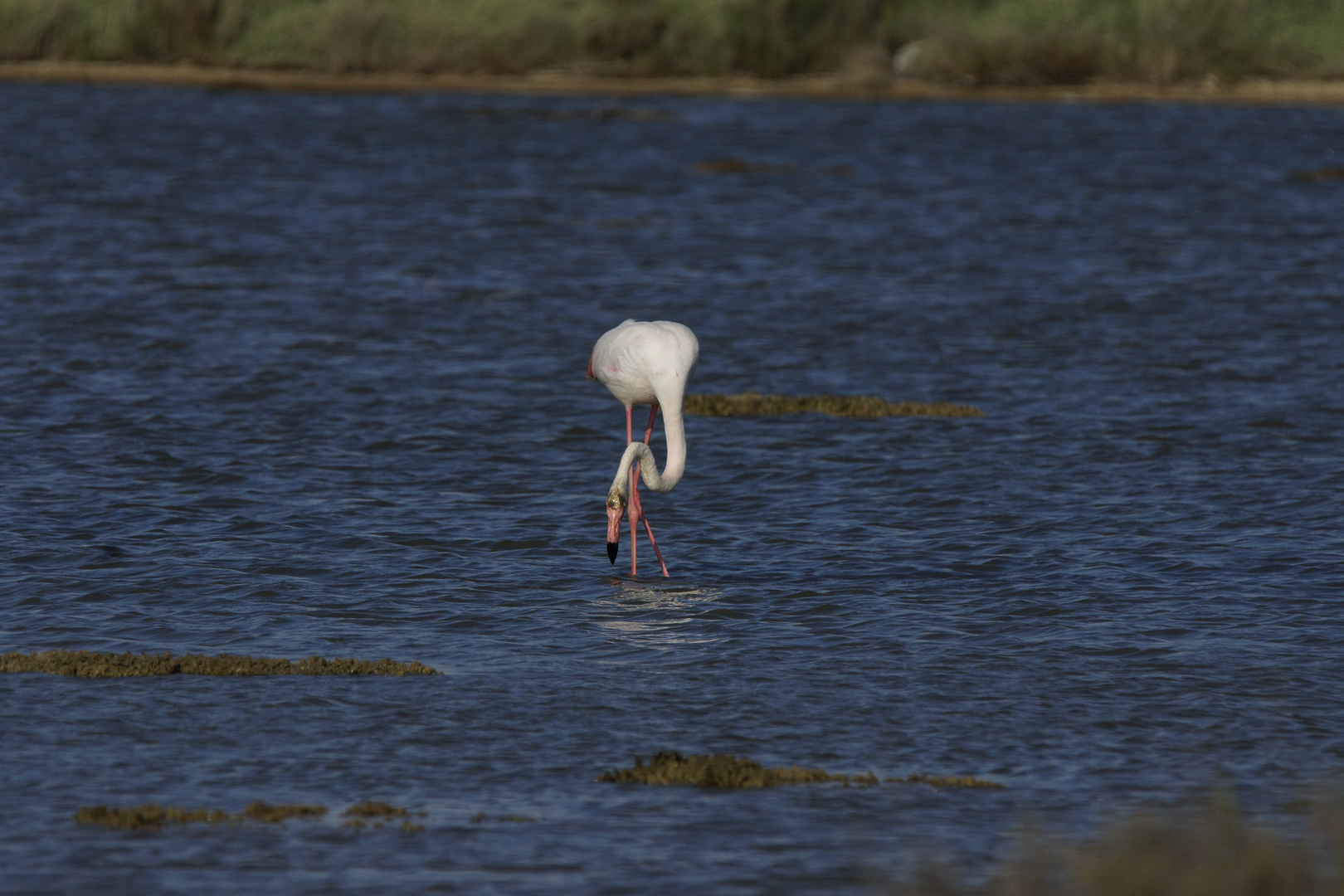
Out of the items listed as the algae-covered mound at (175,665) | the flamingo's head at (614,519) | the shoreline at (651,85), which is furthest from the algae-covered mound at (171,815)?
the shoreline at (651,85)

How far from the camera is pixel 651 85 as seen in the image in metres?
45.2

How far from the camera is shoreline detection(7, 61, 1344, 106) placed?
44250 mm

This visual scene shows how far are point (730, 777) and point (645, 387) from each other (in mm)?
4832

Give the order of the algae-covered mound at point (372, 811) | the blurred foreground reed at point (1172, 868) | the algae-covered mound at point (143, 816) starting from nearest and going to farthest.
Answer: the blurred foreground reed at point (1172, 868)
the algae-covered mound at point (143, 816)
the algae-covered mound at point (372, 811)

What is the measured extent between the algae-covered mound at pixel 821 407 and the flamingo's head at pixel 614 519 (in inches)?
197

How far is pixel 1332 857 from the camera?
21.8ft

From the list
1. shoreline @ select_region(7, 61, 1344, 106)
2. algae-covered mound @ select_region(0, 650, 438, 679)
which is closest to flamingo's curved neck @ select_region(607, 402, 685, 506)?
algae-covered mound @ select_region(0, 650, 438, 679)

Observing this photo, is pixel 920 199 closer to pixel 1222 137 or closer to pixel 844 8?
pixel 1222 137

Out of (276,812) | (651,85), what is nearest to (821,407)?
(276,812)

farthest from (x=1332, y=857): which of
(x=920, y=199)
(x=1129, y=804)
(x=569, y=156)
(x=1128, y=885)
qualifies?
(x=569, y=156)

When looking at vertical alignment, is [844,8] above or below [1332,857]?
above

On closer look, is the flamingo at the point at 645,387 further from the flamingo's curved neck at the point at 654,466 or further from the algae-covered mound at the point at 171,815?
the algae-covered mound at the point at 171,815

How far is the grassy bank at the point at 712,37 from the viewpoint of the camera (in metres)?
44.9

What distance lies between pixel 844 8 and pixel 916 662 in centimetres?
3883
